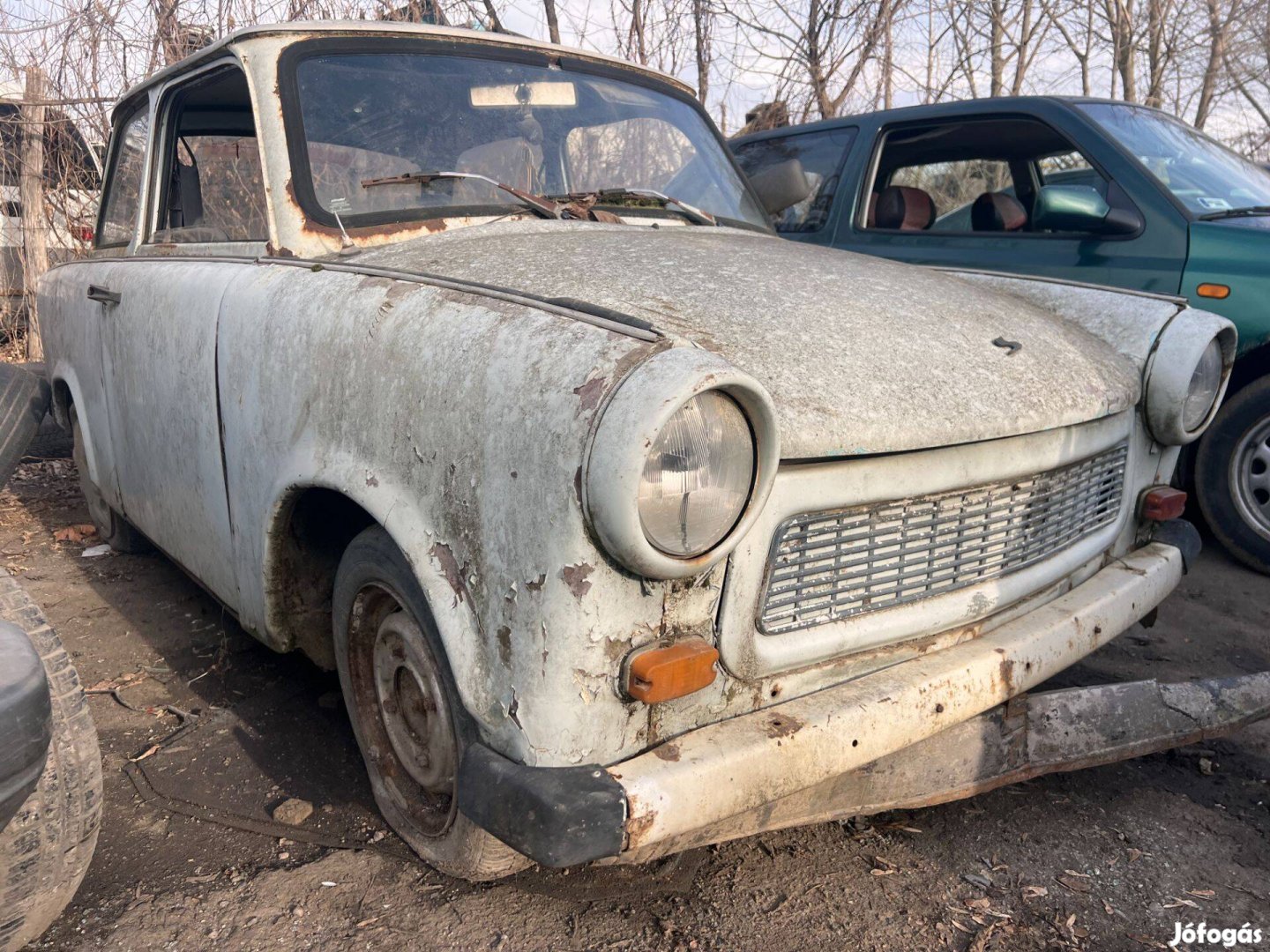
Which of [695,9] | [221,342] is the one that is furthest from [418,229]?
[695,9]

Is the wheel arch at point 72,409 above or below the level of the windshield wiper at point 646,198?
below

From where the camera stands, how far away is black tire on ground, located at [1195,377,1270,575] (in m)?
3.85

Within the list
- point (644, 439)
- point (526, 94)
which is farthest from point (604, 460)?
point (526, 94)

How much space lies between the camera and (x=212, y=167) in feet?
10.7

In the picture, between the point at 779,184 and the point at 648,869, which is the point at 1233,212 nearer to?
the point at 779,184

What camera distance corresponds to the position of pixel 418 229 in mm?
2559

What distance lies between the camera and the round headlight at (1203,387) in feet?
8.34

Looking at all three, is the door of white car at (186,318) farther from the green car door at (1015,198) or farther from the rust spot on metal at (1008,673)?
the green car door at (1015,198)

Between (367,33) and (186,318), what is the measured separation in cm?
93

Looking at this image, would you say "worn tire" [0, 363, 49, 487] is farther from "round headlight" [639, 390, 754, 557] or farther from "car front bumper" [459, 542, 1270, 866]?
"round headlight" [639, 390, 754, 557]

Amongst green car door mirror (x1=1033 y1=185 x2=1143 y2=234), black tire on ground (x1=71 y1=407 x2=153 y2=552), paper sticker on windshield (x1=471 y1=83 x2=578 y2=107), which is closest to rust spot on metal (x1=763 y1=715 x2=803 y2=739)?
paper sticker on windshield (x1=471 y1=83 x2=578 y2=107)

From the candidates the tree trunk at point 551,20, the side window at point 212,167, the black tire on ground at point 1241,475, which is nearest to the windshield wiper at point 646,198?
the side window at point 212,167

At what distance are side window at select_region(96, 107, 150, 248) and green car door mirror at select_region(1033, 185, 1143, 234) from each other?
131 inches

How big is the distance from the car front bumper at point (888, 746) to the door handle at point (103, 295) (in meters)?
2.33
